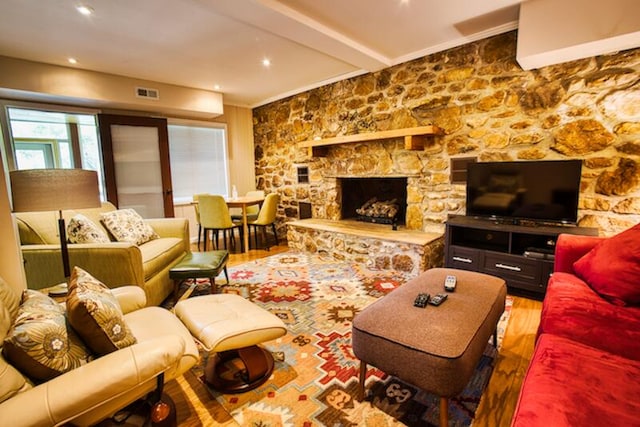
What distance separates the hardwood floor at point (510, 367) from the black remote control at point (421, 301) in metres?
0.56

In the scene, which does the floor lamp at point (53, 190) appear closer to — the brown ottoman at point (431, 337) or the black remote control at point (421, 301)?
the brown ottoman at point (431, 337)

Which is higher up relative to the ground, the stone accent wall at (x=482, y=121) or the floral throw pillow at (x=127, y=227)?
the stone accent wall at (x=482, y=121)

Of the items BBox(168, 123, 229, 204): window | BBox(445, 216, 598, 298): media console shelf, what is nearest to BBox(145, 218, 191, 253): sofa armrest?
BBox(168, 123, 229, 204): window

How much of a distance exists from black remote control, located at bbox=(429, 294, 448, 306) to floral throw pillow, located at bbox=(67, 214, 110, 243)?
268 centimetres

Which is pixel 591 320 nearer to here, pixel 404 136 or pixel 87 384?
pixel 87 384

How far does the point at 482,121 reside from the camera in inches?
130

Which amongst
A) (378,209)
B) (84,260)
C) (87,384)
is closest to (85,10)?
(84,260)

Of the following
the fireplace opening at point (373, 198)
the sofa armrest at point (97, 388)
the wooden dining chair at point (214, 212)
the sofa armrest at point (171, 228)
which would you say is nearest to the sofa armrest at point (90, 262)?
the sofa armrest at point (171, 228)

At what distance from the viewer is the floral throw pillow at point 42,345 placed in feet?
3.41

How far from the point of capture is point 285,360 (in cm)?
200

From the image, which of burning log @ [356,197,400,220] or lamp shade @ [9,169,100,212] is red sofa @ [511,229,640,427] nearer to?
burning log @ [356,197,400,220]

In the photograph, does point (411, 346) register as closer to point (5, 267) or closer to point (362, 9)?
point (5, 267)

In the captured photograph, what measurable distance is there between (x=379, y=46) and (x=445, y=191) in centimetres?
181

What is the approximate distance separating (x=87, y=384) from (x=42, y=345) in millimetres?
225
